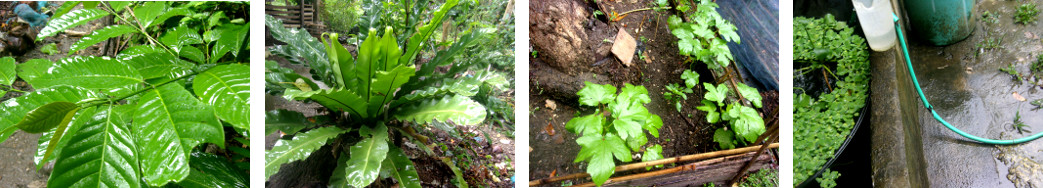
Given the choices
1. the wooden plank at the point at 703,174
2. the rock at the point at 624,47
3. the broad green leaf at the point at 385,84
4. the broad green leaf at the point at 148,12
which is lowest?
the wooden plank at the point at 703,174

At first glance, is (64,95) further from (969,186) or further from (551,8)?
(969,186)

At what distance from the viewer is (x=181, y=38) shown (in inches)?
34.7

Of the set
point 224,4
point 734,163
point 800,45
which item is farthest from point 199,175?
point 800,45

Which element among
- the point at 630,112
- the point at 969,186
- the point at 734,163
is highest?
the point at 630,112

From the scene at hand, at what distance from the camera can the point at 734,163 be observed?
90 cm

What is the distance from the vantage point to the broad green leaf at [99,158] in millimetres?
530

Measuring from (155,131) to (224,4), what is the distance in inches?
23.7

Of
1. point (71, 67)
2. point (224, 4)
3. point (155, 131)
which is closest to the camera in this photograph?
point (155, 131)

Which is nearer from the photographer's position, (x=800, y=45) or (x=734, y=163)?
(x=734, y=163)

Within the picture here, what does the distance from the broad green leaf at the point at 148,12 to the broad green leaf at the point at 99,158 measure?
0.97ft

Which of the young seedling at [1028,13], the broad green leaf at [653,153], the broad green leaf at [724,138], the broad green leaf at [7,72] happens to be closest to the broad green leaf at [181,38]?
the broad green leaf at [7,72]

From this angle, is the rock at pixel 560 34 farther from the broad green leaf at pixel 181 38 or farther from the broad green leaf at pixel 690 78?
the broad green leaf at pixel 181 38

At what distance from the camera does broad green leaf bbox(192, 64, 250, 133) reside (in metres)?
0.55

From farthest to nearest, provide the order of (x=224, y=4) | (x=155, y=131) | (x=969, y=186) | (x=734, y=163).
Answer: (x=969, y=186) < (x=224, y=4) < (x=734, y=163) < (x=155, y=131)
